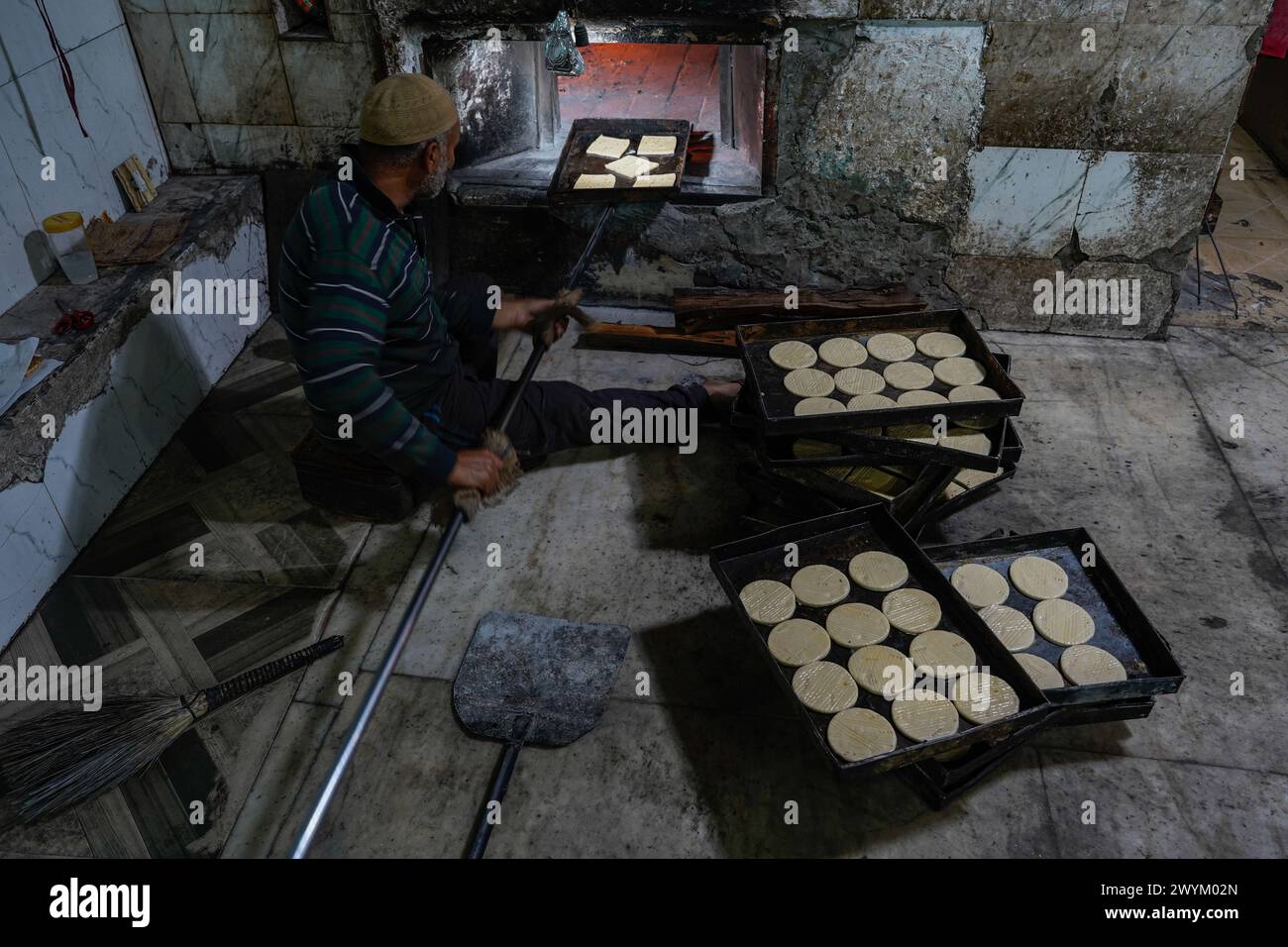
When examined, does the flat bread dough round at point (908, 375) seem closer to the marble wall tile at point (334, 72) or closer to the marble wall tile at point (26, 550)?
the marble wall tile at point (334, 72)

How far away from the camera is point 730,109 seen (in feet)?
17.1

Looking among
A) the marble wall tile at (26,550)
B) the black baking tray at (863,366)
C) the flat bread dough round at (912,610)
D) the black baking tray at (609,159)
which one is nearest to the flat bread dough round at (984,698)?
the flat bread dough round at (912,610)

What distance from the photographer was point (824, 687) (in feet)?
8.79

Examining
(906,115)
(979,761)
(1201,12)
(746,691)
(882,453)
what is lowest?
(746,691)

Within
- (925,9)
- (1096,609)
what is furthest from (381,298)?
(925,9)

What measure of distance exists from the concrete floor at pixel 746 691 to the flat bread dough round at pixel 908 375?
0.66 m

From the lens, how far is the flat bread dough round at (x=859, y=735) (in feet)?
8.16

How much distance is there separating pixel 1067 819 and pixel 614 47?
21.0ft

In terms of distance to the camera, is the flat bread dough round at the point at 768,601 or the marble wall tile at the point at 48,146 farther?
the marble wall tile at the point at 48,146

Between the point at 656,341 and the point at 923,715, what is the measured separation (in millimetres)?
2671

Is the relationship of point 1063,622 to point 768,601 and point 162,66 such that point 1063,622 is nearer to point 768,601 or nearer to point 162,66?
point 768,601

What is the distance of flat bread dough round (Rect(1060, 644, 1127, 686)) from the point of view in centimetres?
272

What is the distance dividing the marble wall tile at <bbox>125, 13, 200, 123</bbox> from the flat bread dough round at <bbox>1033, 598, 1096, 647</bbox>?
484cm

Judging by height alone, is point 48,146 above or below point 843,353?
above
